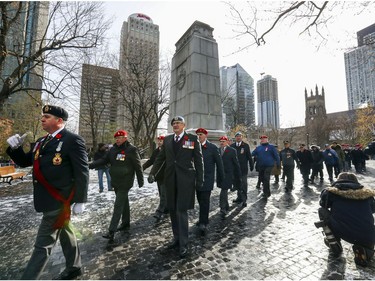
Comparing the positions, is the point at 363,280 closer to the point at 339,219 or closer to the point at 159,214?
the point at 339,219

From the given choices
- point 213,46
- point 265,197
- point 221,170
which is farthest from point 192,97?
point 221,170

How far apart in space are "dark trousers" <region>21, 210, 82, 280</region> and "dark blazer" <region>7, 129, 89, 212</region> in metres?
0.16

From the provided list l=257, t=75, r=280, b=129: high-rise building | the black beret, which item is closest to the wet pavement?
the black beret

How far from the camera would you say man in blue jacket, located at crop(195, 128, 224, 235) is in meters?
4.37

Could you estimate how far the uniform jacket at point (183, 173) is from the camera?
134 inches

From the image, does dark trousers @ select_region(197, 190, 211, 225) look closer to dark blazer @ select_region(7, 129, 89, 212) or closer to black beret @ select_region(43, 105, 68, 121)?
dark blazer @ select_region(7, 129, 89, 212)

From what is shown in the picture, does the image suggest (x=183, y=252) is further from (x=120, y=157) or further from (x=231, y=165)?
(x=231, y=165)

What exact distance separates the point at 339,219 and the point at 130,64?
57.6 ft

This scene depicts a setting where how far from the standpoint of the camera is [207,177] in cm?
459

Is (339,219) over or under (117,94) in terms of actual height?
under

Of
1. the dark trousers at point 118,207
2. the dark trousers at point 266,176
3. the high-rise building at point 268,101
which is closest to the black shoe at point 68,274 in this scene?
the dark trousers at point 118,207

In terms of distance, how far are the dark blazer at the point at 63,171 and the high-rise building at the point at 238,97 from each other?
2634cm

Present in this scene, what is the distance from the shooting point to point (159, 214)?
529 centimetres

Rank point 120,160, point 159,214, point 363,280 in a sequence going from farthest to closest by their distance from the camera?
1. point 159,214
2. point 120,160
3. point 363,280
